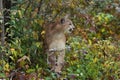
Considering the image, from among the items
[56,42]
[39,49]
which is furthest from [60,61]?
[39,49]

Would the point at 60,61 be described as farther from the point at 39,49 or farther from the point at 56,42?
the point at 39,49

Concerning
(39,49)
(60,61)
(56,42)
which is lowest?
(60,61)

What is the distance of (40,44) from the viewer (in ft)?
23.9

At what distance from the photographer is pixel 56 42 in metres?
7.09

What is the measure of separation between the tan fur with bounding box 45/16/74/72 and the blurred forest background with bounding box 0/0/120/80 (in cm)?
16

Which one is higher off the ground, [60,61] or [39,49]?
[39,49]

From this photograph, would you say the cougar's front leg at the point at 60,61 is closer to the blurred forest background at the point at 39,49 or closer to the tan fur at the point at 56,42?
the tan fur at the point at 56,42

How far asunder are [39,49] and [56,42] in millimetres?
445

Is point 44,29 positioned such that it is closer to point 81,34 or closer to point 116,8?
point 81,34

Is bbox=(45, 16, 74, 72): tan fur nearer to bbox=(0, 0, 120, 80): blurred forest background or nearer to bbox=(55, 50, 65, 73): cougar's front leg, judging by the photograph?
bbox=(55, 50, 65, 73): cougar's front leg

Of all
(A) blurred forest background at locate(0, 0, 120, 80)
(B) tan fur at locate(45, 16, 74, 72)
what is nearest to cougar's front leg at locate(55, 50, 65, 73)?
(B) tan fur at locate(45, 16, 74, 72)

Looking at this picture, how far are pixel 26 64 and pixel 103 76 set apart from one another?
4.63ft

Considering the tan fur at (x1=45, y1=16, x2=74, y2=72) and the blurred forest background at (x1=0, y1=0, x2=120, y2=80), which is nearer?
the blurred forest background at (x1=0, y1=0, x2=120, y2=80)

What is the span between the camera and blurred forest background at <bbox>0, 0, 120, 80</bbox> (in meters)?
6.71
